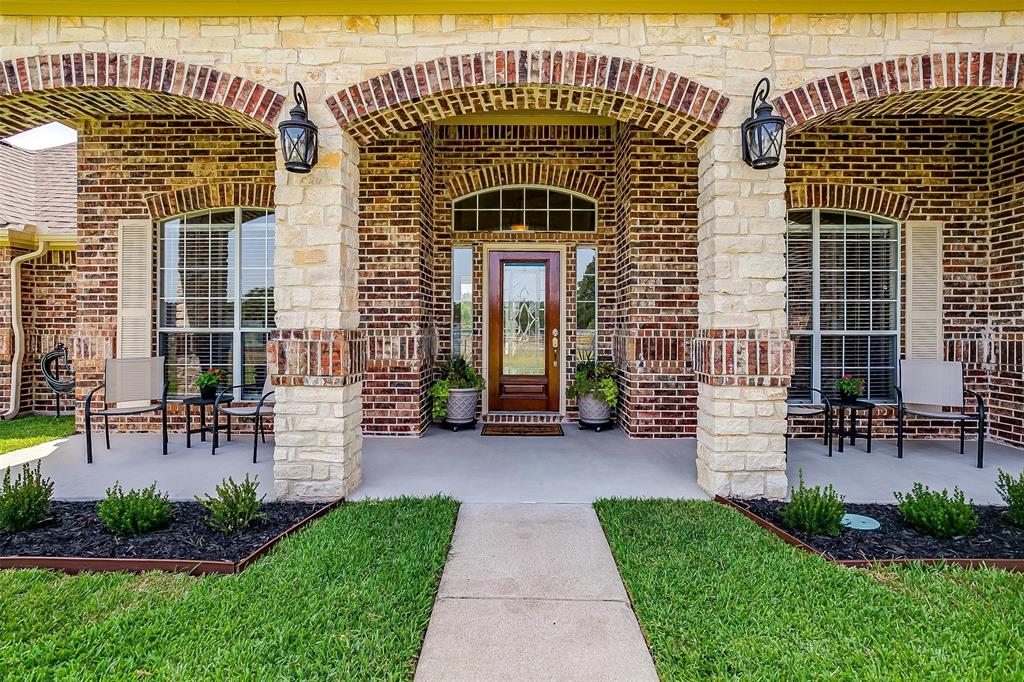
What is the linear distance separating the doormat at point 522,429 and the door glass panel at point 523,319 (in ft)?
2.22

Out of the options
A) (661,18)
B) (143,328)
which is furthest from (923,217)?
(143,328)

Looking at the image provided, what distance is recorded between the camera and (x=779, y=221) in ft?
12.0

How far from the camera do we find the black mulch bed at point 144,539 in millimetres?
2803

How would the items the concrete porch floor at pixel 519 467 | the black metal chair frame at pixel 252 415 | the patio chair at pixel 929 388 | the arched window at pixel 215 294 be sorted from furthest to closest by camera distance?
the arched window at pixel 215 294, the patio chair at pixel 929 388, the black metal chair frame at pixel 252 415, the concrete porch floor at pixel 519 467

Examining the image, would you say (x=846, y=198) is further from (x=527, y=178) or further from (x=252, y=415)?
(x=252, y=415)

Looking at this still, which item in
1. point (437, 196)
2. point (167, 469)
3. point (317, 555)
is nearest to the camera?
point (317, 555)

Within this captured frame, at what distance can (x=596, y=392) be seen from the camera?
5934mm

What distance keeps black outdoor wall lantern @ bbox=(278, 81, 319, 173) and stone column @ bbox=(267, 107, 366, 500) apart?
0.50 ft

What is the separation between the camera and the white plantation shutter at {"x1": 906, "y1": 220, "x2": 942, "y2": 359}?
5.62m

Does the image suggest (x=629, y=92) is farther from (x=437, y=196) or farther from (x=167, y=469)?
(x=167, y=469)

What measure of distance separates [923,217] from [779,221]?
10.4ft

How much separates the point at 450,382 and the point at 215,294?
2729mm

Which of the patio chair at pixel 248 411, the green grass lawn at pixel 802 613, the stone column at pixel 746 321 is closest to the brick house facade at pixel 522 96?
the stone column at pixel 746 321

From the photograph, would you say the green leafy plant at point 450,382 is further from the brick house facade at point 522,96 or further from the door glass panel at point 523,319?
the brick house facade at point 522,96
